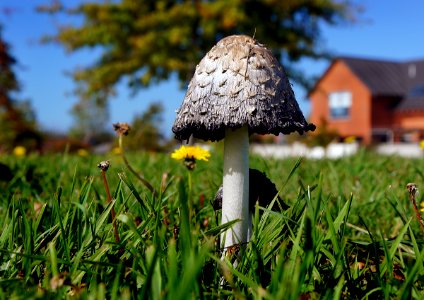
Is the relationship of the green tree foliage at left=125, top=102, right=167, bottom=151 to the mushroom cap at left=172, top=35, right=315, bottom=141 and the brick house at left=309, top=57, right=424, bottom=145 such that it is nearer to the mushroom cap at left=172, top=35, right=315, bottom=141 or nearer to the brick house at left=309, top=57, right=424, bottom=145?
the mushroom cap at left=172, top=35, right=315, bottom=141

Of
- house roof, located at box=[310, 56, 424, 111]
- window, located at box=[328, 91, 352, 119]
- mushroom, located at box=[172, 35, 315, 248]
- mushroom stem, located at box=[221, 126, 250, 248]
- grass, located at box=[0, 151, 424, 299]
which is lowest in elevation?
grass, located at box=[0, 151, 424, 299]

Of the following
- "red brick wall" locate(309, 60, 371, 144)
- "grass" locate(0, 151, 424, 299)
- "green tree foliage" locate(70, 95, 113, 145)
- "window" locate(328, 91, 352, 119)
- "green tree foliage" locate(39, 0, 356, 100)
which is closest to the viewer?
"grass" locate(0, 151, 424, 299)

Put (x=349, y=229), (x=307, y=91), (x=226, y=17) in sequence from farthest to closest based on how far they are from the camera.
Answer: (x=307, y=91) → (x=226, y=17) → (x=349, y=229)

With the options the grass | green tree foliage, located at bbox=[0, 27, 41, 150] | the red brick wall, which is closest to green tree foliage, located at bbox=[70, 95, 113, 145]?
the red brick wall

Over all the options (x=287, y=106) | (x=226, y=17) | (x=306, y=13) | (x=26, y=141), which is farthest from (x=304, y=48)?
(x=287, y=106)

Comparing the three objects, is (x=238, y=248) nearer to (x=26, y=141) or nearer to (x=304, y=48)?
(x=26, y=141)

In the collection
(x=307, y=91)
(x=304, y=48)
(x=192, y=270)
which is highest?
(x=304, y=48)

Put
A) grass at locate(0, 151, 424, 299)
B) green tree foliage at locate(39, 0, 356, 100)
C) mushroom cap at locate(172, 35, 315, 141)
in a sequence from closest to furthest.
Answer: grass at locate(0, 151, 424, 299) → mushroom cap at locate(172, 35, 315, 141) → green tree foliage at locate(39, 0, 356, 100)
